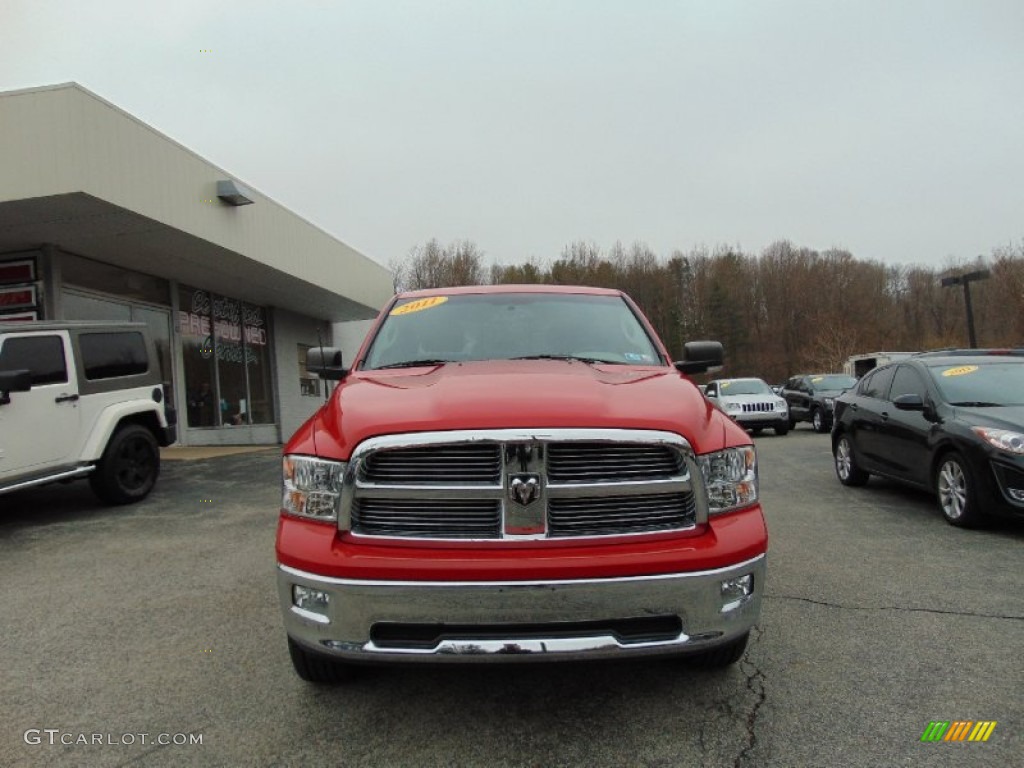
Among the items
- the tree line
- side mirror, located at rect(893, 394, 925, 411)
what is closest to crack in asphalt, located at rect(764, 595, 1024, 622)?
side mirror, located at rect(893, 394, 925, 411)

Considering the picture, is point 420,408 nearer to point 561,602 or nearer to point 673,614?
point 561,602

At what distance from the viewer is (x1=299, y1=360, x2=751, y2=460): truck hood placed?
7.90ft

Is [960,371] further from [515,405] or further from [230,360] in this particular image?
[230,360]

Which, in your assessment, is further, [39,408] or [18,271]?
[18,271]

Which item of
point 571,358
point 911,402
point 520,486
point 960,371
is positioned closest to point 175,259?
point 571,358

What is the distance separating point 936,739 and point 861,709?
264mm

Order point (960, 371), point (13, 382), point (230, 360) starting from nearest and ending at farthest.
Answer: point (13, 382)
point (960, 371)
point (230, 360)

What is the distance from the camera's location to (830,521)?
5980mm

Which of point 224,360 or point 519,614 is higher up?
point 224,360

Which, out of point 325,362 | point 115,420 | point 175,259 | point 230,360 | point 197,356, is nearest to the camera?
point 325,362

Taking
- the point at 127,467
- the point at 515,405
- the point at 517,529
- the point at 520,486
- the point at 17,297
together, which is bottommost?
the point at 127,467

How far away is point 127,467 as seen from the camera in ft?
24.7

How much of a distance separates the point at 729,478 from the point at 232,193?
40.5 feet

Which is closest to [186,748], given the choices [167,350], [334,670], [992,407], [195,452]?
[334,670]
